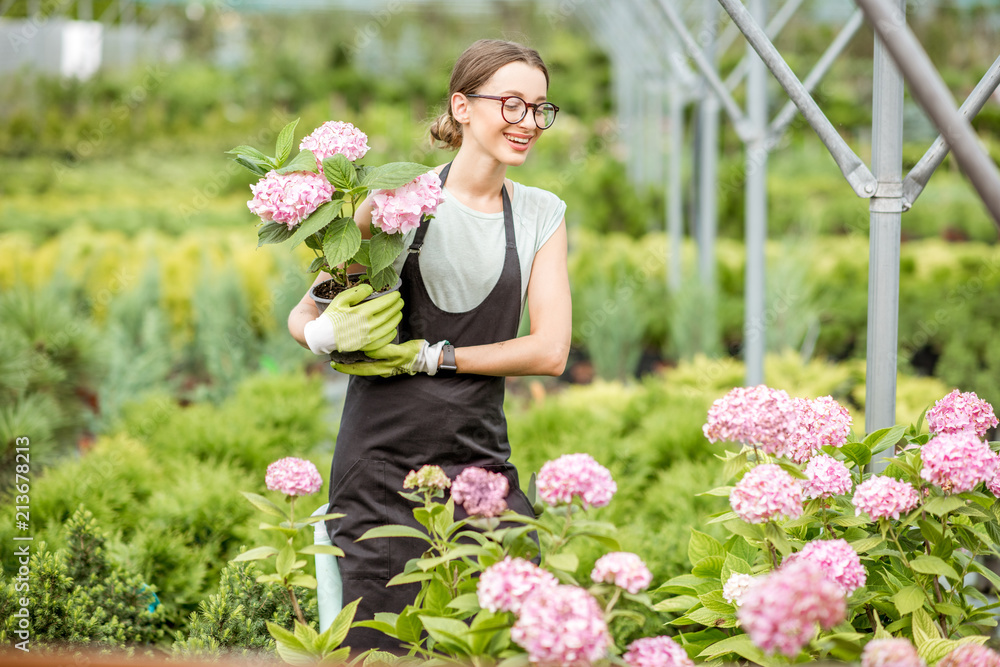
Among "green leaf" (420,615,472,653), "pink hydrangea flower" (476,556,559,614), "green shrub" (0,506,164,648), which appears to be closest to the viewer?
"pink hydrangea flower" (476,556,559,614)

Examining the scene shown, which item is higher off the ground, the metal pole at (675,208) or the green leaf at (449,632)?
the metal pole at (675,208)

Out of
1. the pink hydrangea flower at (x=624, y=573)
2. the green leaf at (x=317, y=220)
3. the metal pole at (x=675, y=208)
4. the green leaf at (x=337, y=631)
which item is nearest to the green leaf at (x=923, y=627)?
the pink hydrangea flower at (x=624, y=573)

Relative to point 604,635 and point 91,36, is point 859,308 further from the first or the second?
point 91,36

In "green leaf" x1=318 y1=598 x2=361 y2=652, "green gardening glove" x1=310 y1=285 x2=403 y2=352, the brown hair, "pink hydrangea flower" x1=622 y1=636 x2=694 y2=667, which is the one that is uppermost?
the brown hair

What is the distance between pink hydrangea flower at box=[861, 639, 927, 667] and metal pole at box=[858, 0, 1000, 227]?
0.47 m

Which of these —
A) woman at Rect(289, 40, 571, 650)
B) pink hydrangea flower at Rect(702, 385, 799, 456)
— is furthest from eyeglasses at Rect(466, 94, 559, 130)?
pink hydrangea flower at Rect(702, 385, 799, 456)

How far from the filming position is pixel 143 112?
1416 cm

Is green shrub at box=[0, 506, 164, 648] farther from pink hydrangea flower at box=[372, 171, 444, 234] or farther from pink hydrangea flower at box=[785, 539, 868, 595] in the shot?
pink hydrangea flower at box=[785, 539, 868, 595]

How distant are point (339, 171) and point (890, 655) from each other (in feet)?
3.30

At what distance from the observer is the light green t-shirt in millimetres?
1603

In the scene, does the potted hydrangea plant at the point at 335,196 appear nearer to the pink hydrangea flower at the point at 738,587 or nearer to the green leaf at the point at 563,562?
the green leaf at the point at 563,562

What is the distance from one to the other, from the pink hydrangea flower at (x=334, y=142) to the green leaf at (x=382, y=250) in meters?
0.14

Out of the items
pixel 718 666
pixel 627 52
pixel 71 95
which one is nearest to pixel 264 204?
pixel 718 666

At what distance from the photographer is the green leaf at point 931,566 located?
1263 millimetres
